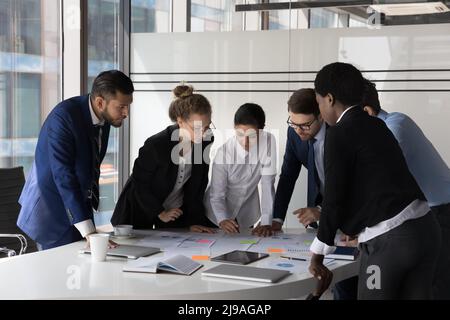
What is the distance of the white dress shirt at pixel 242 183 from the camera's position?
3.62 meters

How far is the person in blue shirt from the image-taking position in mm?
2863

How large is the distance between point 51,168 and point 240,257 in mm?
1005

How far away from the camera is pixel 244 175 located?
3.72 meters

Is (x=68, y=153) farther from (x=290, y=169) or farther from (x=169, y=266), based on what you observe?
(x=290, y=169)

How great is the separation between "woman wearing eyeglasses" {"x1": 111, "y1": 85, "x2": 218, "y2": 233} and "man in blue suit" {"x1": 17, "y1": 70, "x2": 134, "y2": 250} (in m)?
0.33

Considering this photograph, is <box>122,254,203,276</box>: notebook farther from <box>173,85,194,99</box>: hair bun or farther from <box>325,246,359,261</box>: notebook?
<box>173,85,194,99</box>: hair bun

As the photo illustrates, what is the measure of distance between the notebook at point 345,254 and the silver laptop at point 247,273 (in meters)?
0.39

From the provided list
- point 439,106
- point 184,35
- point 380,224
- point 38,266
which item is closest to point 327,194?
point 380,224

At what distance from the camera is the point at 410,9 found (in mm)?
4746

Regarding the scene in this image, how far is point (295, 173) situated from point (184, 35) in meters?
2.31

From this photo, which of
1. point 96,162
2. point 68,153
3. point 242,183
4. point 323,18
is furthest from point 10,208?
point 323,18

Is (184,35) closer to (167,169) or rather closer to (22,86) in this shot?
(22,86)

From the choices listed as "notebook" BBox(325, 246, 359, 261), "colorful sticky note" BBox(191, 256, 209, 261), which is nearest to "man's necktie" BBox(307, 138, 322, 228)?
"notebook" BBox(325, 246, 359, 261)

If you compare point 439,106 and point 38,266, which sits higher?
point 439,106
